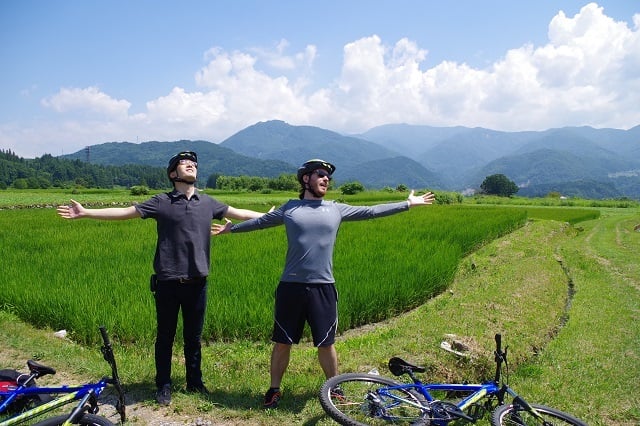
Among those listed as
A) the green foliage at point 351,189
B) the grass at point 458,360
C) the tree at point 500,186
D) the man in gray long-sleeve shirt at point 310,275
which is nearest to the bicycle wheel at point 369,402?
the man in gray long-sleeve shirt at point 310,275

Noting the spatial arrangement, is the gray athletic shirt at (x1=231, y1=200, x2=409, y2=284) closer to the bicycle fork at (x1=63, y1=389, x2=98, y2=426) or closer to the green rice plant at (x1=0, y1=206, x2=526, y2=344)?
the bicycle fork at (x1=63, y1=389, x2=98, y2=426)

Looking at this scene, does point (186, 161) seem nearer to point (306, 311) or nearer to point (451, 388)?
point (306, 311)

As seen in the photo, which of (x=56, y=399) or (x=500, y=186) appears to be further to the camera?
(x=500, y=186)

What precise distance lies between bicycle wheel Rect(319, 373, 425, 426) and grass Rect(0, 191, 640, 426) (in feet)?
1.22

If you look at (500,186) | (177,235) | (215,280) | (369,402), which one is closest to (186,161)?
(177,235)

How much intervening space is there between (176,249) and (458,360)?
2.98 m

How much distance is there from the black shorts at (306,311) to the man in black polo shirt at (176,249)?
713mm

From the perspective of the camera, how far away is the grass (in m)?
3.58

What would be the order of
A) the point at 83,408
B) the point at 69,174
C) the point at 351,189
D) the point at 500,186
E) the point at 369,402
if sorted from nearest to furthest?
1. the point at 83,408
2. the point at 369,402
3. the point at 351,189
4. the point at 500,186
5. the point at 69,174

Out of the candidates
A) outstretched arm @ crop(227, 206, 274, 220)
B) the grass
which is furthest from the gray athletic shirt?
the grass

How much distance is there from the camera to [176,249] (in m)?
3.31

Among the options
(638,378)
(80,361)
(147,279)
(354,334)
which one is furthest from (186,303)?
(638,378)

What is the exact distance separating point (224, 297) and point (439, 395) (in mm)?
3082

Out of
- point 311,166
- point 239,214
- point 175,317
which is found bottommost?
point 175,317
